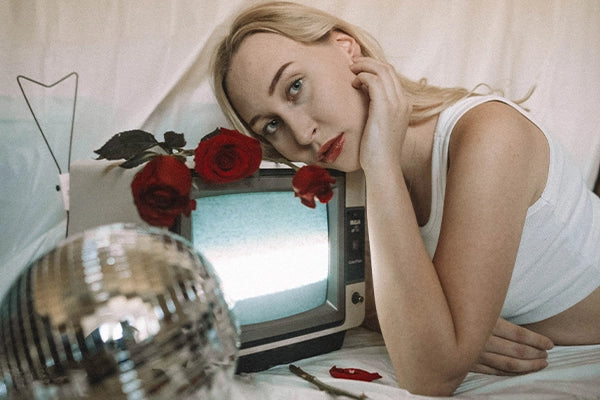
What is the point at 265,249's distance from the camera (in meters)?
0.85

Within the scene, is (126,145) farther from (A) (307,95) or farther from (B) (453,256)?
(B) (453,256)

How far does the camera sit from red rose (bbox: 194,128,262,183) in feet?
2.37

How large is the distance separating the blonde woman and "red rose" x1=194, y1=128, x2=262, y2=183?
200 mm

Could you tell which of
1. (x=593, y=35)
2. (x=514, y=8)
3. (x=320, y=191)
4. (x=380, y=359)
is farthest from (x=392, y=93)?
(x=593, y=35)

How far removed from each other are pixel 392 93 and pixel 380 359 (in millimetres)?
541

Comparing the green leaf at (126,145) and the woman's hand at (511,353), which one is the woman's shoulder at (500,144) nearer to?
the woman's hand at (511,353)

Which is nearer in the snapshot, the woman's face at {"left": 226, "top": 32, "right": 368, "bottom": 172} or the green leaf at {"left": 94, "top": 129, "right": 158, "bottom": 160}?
the green leaf at {"left": 94, "top": 129, "right": 158, "bottom": 160}

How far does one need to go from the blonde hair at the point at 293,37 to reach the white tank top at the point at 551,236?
8 centimetres

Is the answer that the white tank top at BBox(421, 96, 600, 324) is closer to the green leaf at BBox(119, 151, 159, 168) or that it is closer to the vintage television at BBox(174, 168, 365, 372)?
the vintage television at BBox(174, 168, 365, 372)

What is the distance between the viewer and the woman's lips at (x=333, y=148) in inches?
35.3

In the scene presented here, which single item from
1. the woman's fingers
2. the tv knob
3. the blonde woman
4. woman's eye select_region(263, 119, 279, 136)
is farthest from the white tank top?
woman's eye select_region(263, 119, 279, 136)

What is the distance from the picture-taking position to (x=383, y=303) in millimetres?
791

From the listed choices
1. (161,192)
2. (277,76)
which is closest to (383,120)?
(277,76)

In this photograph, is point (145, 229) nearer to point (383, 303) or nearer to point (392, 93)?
point (383, 303)
